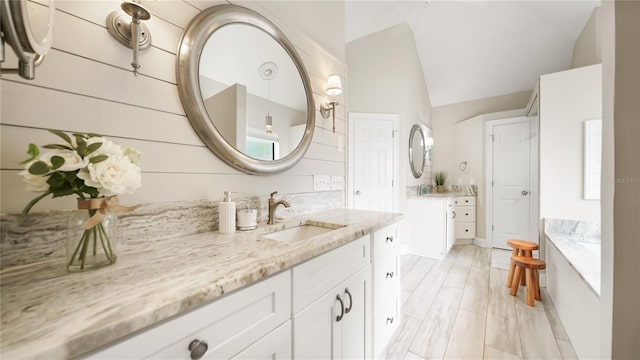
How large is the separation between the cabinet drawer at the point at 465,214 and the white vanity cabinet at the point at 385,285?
286cm

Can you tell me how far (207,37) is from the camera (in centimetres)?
109

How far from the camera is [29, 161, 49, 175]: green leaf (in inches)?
20.7

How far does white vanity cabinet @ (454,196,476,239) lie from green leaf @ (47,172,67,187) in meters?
4.44

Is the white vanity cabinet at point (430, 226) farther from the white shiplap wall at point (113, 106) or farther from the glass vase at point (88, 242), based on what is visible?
the glass vase at point (88, 242)

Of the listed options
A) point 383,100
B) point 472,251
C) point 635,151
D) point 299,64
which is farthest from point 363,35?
point 472,251

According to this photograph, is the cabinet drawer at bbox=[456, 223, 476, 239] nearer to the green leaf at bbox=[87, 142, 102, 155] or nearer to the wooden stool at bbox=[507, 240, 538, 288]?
the wooden stool at bbox=[507, 240, 538, 288]

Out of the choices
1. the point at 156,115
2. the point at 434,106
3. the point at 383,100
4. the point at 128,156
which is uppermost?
the point at 434,106

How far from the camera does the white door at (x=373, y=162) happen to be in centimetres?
339

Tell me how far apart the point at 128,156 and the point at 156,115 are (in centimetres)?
34

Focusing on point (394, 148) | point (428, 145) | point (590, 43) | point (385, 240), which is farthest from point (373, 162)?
point (590, 43)

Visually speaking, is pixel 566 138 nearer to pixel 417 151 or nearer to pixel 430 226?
pixel 430 226

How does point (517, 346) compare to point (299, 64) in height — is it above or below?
below

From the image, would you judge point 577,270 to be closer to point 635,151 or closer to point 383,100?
point 635,151

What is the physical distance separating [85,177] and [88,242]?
189mm
